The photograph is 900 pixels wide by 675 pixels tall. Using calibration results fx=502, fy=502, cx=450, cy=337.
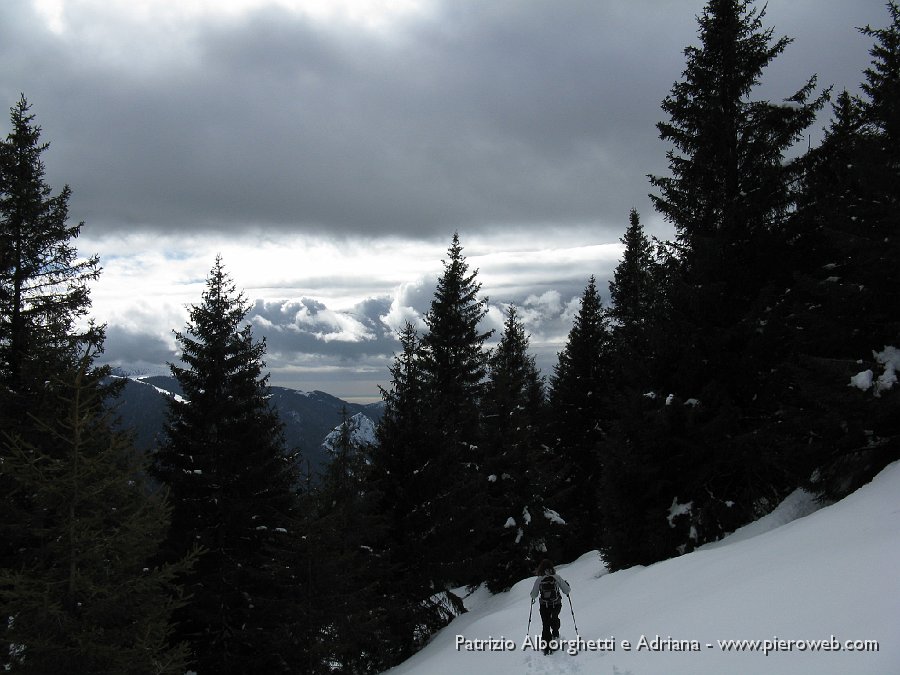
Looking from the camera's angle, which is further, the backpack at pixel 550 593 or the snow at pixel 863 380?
the snow at pixel 863 380

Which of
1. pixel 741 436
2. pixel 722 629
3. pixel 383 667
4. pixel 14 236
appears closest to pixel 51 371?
pixel 14 236

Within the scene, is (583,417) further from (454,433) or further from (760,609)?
(760,609)

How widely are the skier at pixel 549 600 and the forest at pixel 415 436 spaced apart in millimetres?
6123

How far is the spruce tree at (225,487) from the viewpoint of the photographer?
16594 mm

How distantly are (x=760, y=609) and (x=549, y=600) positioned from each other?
3.74m

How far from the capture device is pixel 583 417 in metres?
33.1

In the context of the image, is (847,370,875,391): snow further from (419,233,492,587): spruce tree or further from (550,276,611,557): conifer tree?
(550,276,611,557): conifer tree

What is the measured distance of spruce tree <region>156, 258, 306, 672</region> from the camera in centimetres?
1659

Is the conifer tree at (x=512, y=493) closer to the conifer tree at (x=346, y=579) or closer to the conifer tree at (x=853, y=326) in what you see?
the conifer tree at (x=346, y=579)

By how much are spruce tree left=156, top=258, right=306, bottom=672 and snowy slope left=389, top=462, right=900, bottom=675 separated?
731 cm

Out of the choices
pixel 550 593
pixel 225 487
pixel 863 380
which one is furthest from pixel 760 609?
pixel 225 487

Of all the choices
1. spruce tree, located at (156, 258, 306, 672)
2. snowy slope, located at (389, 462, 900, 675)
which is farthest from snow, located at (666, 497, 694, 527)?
spruce tree, located at (156, 258, 306, 672)

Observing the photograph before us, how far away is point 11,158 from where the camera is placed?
48.8 feet

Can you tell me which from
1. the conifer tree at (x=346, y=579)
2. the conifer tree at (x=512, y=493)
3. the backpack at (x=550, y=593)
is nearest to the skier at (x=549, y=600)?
the backpack at (x=550, y=593)
